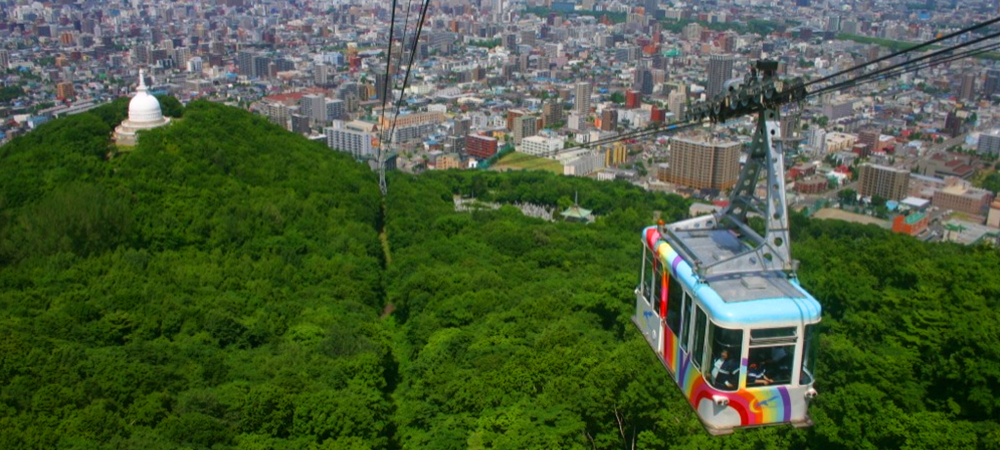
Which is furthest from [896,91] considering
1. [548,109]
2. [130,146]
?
[130,146]

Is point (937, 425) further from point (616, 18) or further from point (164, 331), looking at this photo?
point (616, 18)

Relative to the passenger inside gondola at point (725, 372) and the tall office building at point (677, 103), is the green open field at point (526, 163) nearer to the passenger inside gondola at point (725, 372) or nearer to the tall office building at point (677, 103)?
the tall office building at point (677, 103)

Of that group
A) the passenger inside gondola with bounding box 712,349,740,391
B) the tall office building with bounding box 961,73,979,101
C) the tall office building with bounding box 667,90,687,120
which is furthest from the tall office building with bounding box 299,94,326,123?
the passenger inside gondola with bounding box 712,349,740,391

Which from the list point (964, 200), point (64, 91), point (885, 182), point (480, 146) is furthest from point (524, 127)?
point (64, 91)

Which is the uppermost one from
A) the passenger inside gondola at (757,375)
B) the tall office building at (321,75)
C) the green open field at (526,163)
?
the passenger inside gondola at (757,375)

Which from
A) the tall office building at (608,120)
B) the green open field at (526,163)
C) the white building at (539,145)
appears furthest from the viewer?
the tall office building at (608,120)

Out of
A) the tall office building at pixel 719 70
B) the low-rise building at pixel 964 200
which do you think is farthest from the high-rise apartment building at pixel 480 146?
the tall office building at pixel 719 70
